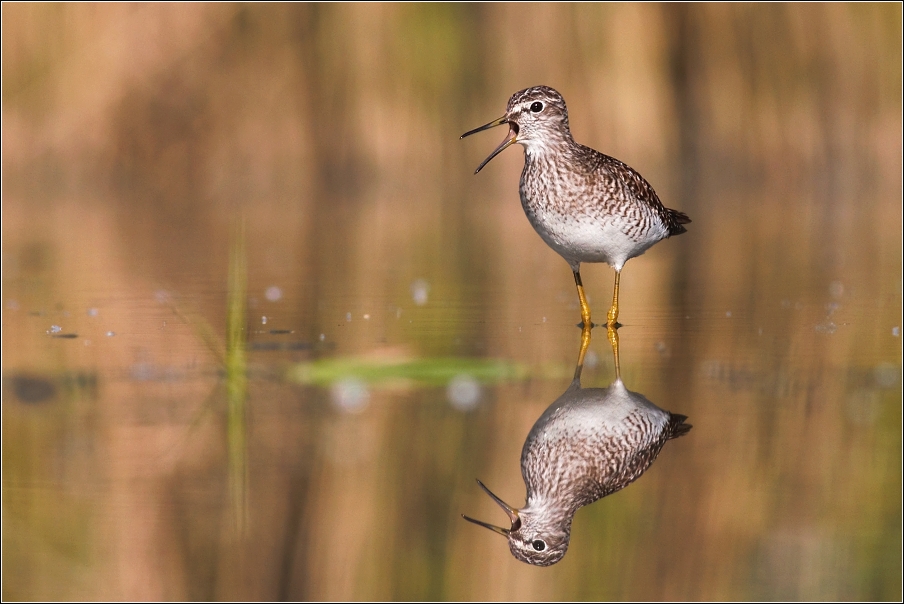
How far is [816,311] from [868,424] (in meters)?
2.45

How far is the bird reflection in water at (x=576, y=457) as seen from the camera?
2898 millimetres

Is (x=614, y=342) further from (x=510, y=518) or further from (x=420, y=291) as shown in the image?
(x=510, y=518)

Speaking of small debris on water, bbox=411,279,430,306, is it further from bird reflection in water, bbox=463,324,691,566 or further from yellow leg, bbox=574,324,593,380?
bird reflection in water, bbox=463,324,691,566

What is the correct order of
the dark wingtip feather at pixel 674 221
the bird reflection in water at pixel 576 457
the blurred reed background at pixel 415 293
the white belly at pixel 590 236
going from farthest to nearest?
1. the dark wingtip feather at pixel 674 221
2. the white belly at pixel 590 236
3. the bird reflection in water at pixel 576 457
4. the blurred reed background at pixel 415 293

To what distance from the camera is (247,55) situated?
13914 millimetres

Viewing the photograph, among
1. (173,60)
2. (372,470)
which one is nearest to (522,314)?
(372,470)

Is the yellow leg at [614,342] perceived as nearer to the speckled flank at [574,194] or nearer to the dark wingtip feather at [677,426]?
the speckled flank at [574,194]

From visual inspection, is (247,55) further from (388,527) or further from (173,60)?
(388,527)

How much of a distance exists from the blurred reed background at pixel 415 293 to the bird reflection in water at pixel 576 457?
0.21 feet

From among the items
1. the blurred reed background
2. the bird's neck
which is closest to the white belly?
the bird's neck

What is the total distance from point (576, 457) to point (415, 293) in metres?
3.59

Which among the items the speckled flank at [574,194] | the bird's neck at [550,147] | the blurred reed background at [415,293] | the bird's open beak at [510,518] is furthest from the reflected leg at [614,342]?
the bird's open beak at [510,518]

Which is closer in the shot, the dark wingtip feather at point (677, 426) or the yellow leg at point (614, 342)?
the dark wingtip feather at point (677, 426)

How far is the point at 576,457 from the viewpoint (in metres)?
3.42
